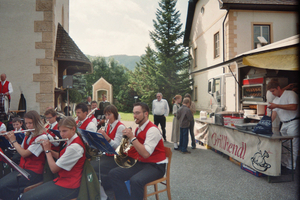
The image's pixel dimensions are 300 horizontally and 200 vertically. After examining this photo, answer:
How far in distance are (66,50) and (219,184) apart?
8773 mm

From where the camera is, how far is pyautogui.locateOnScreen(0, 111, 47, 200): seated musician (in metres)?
3.03

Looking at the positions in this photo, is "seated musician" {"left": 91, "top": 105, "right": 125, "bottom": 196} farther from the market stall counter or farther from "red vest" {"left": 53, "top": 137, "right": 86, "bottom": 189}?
the market stall counter

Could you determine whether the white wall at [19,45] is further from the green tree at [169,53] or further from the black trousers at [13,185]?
the green tree at [169,53]

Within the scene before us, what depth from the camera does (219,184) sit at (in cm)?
446

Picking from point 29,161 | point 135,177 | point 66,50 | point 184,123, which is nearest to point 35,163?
point 29,161

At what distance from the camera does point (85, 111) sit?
14.9ft

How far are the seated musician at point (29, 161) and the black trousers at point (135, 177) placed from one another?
1.02 m

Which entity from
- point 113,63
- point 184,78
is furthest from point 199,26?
point 113,63

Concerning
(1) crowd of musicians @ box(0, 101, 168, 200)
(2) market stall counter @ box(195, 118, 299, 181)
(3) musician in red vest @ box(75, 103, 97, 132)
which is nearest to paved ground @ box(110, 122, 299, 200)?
(2) market stall counter @ box(195, 118, 299, 181)

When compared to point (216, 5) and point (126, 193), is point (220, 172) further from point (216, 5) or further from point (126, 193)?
point (216, 5)

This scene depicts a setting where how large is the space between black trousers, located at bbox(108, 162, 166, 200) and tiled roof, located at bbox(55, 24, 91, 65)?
25.9 ft

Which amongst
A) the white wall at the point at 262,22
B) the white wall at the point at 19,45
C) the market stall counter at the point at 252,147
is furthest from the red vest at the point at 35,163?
the white wall at the point at 262,22

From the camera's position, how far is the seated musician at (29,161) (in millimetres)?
3033

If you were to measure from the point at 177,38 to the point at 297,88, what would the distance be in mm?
20984
